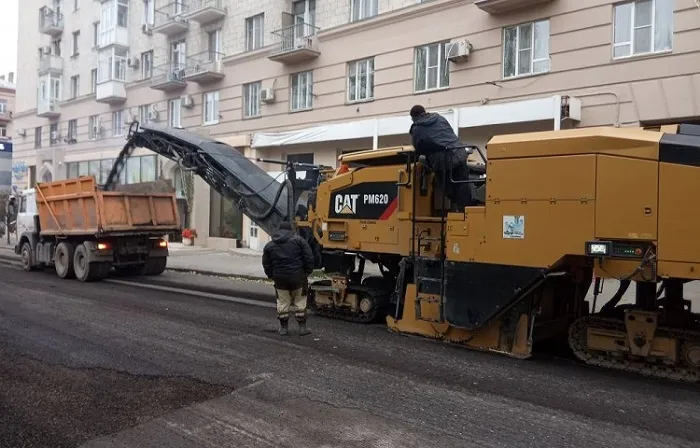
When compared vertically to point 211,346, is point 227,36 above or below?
above

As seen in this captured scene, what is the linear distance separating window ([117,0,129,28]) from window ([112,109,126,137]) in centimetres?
446

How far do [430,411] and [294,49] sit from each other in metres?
17.6

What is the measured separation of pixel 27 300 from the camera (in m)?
10.8

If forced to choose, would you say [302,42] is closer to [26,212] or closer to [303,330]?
[26,212]

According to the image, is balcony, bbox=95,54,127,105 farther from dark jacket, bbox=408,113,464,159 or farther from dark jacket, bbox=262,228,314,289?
dark jacket, bbox=408,113,464,159

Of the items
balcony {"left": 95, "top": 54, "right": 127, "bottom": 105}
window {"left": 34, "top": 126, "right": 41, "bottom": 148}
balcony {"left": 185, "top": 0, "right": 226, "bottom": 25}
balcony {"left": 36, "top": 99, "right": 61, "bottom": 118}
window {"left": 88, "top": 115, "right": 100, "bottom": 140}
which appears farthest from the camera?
window {"left": 34, "top": 126, "right": 41, "bottom": 148}

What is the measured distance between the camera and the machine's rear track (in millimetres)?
5973

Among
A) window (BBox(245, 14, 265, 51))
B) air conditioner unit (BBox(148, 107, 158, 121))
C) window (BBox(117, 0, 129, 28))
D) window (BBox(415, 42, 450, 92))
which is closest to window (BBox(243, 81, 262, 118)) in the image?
window (BBox(245, 14, 265, 51))

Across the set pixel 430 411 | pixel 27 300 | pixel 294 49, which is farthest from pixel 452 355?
pixel 294 49

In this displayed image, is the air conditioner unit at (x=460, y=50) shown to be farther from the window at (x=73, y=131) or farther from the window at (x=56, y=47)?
the window at (x=56, y=47)

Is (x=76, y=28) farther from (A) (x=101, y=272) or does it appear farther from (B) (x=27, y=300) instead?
(B) (x=27, y=300)

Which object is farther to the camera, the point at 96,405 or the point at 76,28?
the point at 76,28

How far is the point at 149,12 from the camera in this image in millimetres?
29375

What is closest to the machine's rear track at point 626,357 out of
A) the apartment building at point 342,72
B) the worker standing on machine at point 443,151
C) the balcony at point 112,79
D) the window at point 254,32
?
the worker standing on machine at point 443,151
